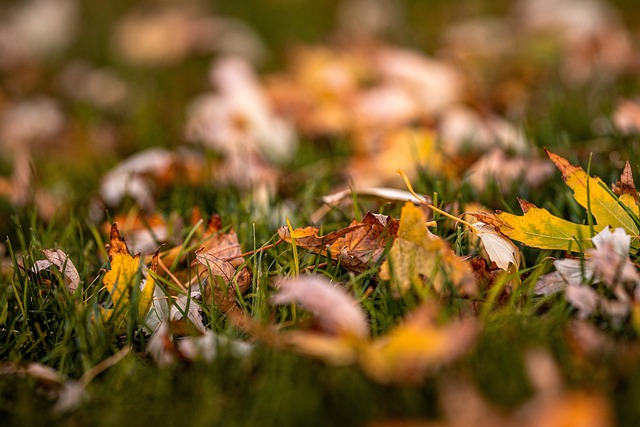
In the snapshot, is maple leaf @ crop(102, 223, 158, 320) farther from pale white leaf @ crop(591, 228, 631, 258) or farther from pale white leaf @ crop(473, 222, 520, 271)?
pale white leaf @ crop(591, 228, 631, 258)

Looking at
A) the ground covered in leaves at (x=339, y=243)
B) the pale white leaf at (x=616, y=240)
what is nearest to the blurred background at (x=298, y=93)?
the ground covered in leaves at (x=339, y=243)

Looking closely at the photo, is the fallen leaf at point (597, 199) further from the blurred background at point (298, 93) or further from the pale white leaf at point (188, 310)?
the pale white leaf at point (188, 310)

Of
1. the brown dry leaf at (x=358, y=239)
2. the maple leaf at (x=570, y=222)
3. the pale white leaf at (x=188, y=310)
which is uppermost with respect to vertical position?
the maple leaf at (x=570, y=222)

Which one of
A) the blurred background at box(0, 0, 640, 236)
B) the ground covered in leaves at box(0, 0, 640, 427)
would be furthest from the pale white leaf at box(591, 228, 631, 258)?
the blurred background at box(0, 0, 640, 236)

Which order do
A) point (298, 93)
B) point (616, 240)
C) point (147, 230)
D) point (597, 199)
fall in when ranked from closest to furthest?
point (616, 240) → point (597, 199) → point (147, 230) → point (298, 93)

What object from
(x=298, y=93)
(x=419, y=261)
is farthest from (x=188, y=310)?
(x=298, y=93)

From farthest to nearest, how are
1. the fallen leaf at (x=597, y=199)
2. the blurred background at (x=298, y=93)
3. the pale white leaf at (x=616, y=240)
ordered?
1. the blurred background at (x=298, y=93)
2. the fallen leaf at (x=597, y=199)
3. the pale white leaf at (x=616, y=240)

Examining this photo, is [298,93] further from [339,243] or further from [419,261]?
[419,261]
